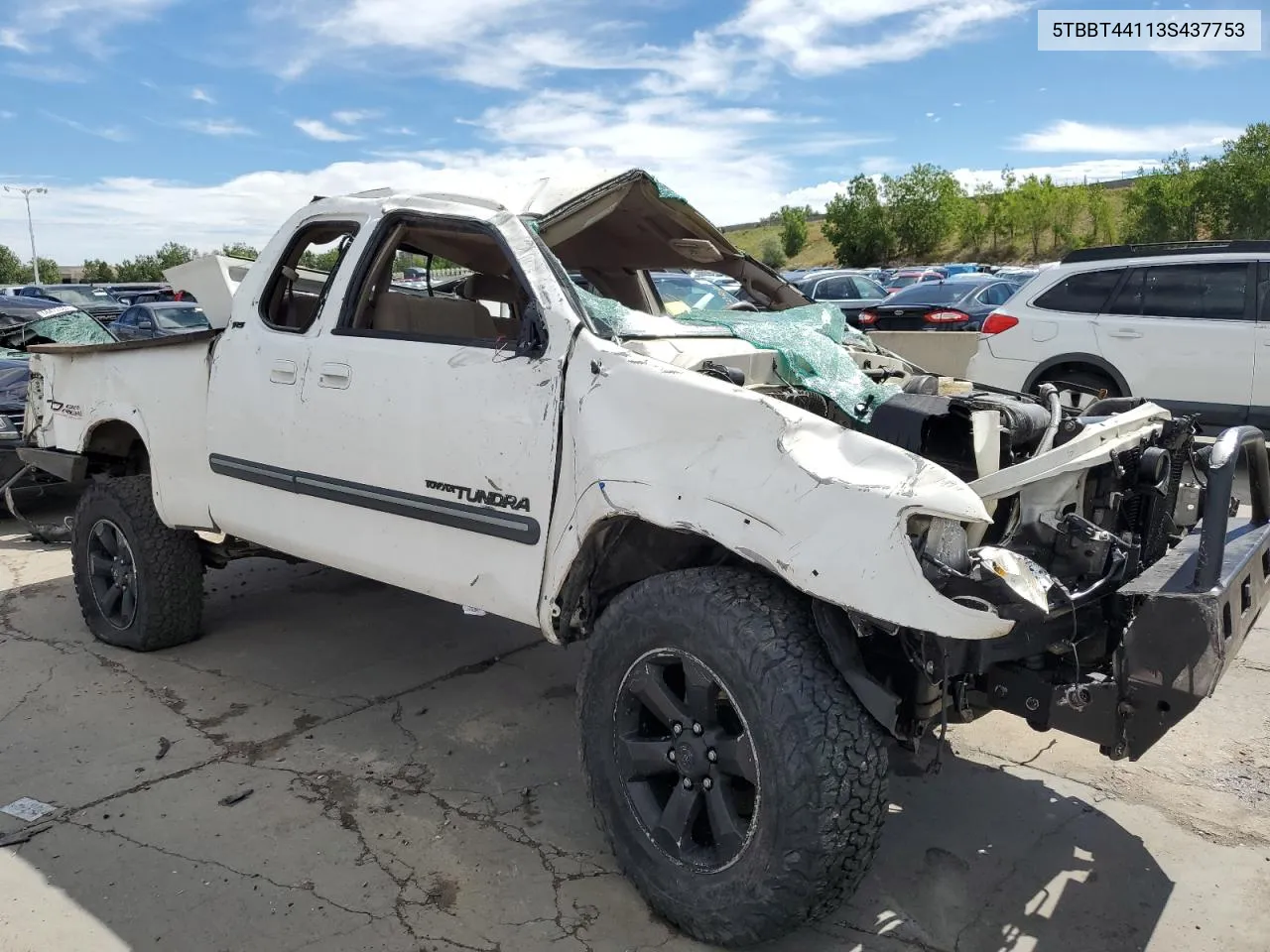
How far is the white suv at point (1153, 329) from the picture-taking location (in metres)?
8.02

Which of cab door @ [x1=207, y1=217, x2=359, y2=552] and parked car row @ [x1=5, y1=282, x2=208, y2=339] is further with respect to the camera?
parked car row @ [x1=5, y1=282, x2=208, y2=339]

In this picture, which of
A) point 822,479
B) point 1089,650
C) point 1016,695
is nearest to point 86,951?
point 822,479

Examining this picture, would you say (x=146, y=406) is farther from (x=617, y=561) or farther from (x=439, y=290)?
(x=617, y=561)

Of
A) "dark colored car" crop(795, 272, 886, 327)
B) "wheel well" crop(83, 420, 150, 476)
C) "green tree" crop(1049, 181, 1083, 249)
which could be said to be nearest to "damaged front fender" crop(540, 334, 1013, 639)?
"wheel well" crop(83, 420, 150, 476)

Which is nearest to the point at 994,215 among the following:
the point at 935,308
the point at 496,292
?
the point at 935,308

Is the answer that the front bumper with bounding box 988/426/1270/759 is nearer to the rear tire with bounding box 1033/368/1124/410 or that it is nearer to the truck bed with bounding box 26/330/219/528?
the truck bed with bounding box 26/330/219/528

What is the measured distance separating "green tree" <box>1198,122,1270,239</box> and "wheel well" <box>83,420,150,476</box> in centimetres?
5008

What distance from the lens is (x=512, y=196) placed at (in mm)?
3664

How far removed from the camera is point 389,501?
→ 353 cm

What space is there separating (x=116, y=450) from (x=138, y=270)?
7402 cm

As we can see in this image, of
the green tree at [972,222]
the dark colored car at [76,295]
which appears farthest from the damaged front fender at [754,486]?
the green tree at [972,222]

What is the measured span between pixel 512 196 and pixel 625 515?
1429 millimetres

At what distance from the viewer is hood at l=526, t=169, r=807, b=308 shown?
3.75m

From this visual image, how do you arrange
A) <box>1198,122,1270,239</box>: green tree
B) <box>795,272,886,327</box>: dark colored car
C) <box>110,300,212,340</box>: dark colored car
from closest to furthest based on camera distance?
<box>110,300,212,340</box>: dark colored car → <box>795,272,886,327</box>: dark colored car → <box>1198,122,1270,239</box>: green tree
